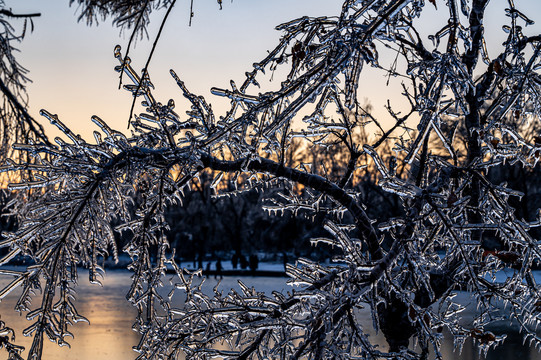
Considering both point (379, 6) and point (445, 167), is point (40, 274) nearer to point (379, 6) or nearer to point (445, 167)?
point (379, 6)

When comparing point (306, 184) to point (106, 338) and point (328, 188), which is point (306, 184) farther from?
point (106, 338)

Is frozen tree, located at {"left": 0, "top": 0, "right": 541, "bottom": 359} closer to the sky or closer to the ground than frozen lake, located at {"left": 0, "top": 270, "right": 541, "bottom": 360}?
closer to the sky

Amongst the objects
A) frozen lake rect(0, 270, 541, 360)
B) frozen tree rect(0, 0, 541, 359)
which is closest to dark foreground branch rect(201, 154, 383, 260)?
frozen tree rect(0, 0, 541, 359)

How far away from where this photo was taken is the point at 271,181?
194 inches

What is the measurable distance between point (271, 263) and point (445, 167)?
42220 mm

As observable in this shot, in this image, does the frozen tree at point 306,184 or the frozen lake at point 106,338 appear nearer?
the frozen tree at point 306,184

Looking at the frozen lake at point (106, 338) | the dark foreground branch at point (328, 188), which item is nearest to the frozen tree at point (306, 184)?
the dark foreground branch at point (328, 188)

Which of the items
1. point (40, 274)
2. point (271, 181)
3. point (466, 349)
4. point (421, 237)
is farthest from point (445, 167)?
point (466, 349)

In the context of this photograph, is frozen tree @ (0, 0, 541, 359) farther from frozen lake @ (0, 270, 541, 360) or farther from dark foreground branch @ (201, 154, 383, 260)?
frozen lake @ (0, 270, 541, 360)

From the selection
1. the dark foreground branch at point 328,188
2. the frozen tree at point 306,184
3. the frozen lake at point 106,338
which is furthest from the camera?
the frozen lake at point 106,338

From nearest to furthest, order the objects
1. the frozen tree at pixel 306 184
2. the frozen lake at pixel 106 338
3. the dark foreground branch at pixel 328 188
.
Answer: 1. the frozen tree at pixel 306 184
2. the dark foreground branch at pixel 328 188
3. the frozen lake at pixel 106 338

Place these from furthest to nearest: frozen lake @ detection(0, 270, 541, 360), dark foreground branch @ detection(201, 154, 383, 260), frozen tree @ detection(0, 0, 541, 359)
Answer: frozen lake @ detection(0, 270, 541, 360) → dark foreground branch @ detection(201, 154, 383, 260) → frozen tree @ detection(0, 0, 541, 359)

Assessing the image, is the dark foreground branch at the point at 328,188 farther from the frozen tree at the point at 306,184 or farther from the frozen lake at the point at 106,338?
the frozen lake at the point at 106,338

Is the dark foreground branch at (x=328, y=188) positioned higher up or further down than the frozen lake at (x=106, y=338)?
higher up
